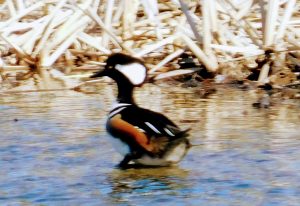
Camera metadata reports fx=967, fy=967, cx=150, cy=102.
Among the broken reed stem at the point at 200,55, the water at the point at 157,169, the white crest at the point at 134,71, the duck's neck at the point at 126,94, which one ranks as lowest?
the water at the point at 157,169

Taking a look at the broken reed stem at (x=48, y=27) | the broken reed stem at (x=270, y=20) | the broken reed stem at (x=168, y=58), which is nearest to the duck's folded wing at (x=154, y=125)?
the broken reed stem at (x=270, y=20)

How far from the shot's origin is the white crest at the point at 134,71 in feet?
17.8

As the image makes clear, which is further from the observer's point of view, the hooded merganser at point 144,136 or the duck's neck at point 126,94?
the duck's neck at point 126,94

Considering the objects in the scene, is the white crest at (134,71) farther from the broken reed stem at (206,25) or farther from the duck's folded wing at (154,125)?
the broken reed stem at (206,25)

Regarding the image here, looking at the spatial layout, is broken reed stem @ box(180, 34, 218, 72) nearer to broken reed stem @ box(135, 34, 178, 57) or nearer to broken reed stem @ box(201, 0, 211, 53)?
broken reed stem @ box(201, 0, 211, 53)

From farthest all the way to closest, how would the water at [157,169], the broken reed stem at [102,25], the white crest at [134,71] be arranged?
the broken reed stem at [102,25], the white crest at [134,71], the water at [157,169]

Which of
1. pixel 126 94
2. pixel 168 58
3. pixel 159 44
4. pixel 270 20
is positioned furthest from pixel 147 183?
pixel 159 44

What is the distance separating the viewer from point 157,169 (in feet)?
17.6

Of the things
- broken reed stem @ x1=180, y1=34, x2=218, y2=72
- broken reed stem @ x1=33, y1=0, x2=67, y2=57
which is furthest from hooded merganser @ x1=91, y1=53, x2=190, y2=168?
broken reed stem @ x1=33, y1=0, x2=67, y2=57

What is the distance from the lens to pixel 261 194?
4605mm

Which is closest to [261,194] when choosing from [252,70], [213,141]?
[213,141]

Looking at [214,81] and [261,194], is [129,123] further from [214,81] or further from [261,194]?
[214,81]

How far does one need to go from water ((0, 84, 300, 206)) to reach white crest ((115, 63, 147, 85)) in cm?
49

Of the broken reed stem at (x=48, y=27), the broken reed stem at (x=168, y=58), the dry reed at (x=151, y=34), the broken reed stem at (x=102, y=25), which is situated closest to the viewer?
the dry reed at (x=151, y=34)
